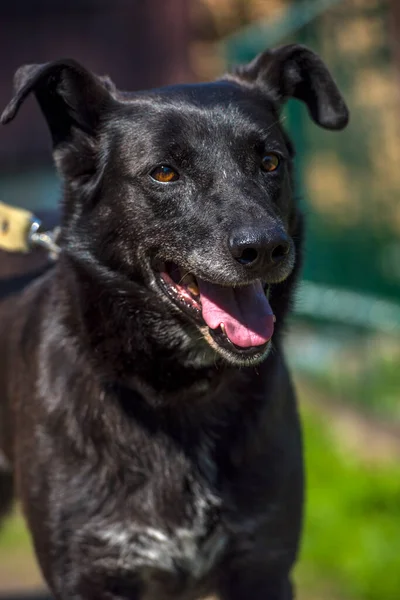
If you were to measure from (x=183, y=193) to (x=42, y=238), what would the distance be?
2.70 ft

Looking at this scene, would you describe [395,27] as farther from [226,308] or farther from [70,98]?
[226,308]

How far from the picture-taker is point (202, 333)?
9.68 feet

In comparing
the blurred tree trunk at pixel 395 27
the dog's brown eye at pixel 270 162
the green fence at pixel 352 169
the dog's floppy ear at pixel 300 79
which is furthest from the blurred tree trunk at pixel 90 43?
the dog's brown eye at pixel 270 162

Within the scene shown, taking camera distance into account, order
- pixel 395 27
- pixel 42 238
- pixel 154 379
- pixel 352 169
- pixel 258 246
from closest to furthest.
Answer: pixel 258 246 < pixel 154 379 < pixel 42 238 < pixel 395 27 < pixel 352 169

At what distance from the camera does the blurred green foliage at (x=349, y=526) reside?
4363mm

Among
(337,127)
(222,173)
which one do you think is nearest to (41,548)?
(222,173)

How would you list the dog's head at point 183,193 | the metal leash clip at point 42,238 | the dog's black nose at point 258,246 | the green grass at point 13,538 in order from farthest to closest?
the green grass at point 13,538 < the metal leash clip at point 42,238 < the dog's head at point 183,193 < the dog's black nose at point 258,246

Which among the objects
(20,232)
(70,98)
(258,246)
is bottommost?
(20,232)

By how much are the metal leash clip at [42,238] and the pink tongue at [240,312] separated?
702 mm

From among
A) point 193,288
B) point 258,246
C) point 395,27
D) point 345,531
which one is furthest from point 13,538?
point 395,27

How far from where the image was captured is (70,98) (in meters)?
3.16

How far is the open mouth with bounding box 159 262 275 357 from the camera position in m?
2.84

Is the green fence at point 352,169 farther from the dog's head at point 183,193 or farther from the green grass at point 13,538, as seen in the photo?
the dog's head at point 183,193

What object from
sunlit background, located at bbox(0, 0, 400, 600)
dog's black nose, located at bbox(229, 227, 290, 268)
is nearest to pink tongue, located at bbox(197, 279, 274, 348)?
dog's black nose, located at bbox(229, 227, 290, 268)
